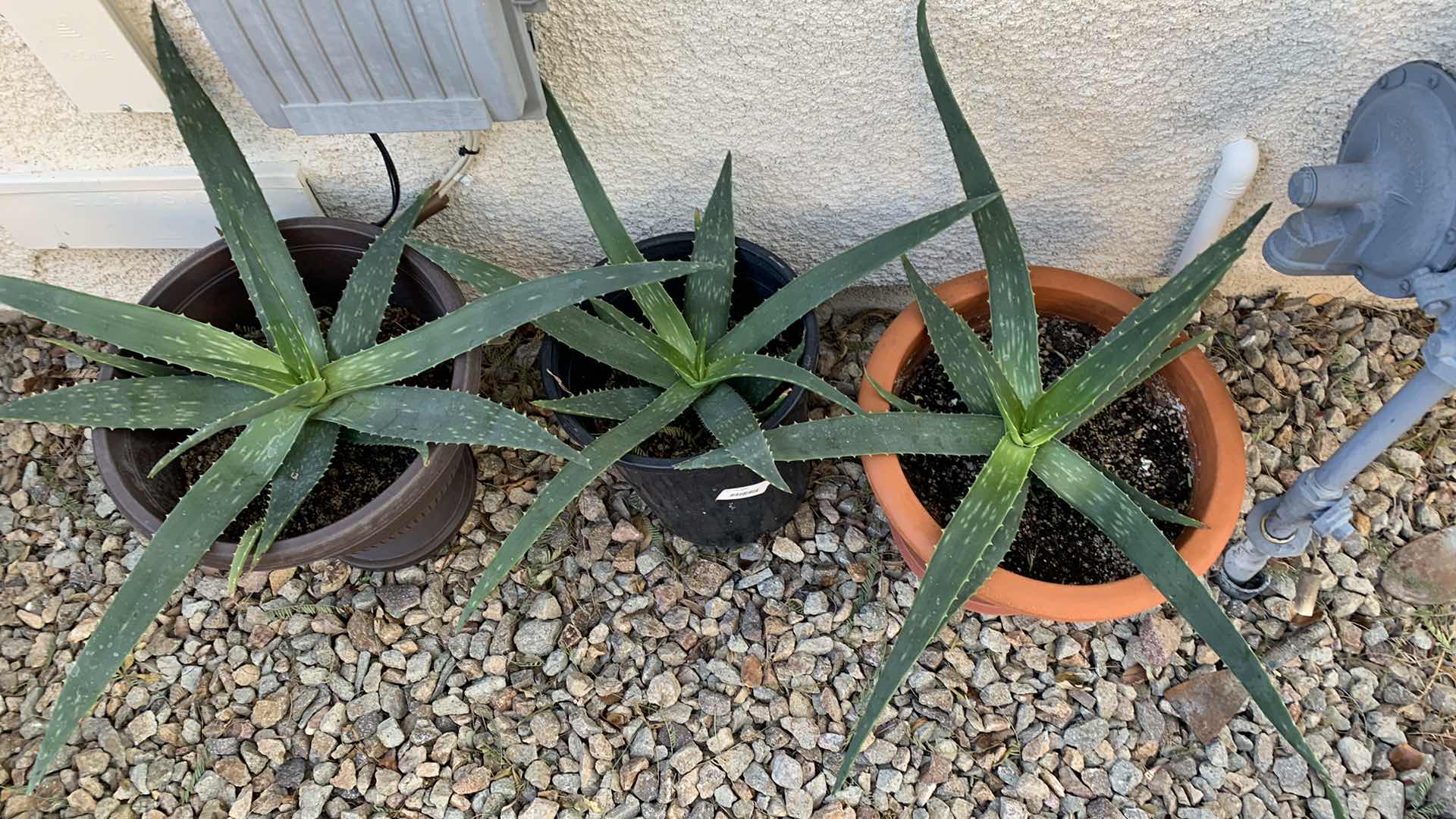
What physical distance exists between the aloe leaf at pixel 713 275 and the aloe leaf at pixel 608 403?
0.09 m

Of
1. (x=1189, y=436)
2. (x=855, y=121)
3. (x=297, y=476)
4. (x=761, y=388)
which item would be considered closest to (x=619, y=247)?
(x=761, y=388)

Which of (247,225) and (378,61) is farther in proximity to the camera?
(247,225)

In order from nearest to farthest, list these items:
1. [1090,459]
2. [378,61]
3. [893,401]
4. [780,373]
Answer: [378,61], [780,373], [893,401], [1090,459]

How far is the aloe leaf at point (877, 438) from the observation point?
1025 millimetres

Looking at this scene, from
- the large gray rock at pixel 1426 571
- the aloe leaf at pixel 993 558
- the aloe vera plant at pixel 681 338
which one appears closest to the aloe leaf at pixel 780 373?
the aloe vera plant at pixel 681 338

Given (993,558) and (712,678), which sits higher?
(993,558)

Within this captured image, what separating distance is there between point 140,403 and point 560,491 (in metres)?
0.49

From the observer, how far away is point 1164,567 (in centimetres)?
97

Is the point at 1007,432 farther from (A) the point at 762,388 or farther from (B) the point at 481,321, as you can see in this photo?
(B) the point at 481,321

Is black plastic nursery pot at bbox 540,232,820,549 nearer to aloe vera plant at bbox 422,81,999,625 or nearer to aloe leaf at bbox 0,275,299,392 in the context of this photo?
aloe vera plant at bbox 422,81,999,625

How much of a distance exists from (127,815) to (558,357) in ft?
2.87

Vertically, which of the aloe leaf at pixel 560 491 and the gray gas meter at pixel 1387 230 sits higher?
the gray gas meter at pixel 1387 230

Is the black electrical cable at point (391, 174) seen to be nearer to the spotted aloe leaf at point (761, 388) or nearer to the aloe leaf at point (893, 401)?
the spotted aloe leaf at point (761, 388)

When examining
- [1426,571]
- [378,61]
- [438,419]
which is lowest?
[1426,571]
